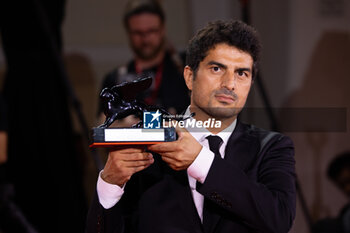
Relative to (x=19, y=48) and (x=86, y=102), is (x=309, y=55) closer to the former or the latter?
(x=86, y=102)

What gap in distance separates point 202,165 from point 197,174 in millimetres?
27

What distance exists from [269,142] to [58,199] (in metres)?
1.75

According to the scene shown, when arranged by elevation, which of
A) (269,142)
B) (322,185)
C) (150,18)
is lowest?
(322,185)

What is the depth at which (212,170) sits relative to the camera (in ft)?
3.61

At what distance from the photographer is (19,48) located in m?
2.79

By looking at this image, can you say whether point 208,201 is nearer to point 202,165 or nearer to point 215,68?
point 202,165

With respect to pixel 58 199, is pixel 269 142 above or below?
above

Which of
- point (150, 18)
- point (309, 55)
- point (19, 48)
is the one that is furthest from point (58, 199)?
point (309, 55)

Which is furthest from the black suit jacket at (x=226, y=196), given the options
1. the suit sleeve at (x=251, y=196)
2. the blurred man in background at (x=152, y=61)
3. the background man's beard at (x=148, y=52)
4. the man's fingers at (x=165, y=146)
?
the background man's beard at (x=148, y=52)

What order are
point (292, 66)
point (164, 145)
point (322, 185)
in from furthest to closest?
point (292, 66)
point (322, 185)
point (164, 145)

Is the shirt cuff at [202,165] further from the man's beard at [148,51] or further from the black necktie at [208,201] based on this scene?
the man's beard at [148,51]

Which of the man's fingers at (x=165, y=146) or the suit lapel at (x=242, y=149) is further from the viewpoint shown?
the suit lapel at (x=242, y=149)

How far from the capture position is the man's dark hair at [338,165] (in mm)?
3025

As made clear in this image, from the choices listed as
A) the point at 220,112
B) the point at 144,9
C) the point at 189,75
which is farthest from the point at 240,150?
the point at 144,9
